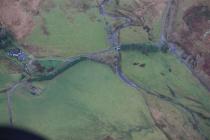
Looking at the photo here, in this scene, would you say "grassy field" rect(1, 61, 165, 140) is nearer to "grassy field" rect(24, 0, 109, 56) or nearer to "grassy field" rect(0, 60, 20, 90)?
"grassy field" rect(0, 60, 20, 90)

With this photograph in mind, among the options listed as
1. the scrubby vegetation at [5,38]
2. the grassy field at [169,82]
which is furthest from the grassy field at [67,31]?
the grassy field at [169,82]

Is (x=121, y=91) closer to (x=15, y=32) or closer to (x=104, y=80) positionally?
(x=104, y=80)

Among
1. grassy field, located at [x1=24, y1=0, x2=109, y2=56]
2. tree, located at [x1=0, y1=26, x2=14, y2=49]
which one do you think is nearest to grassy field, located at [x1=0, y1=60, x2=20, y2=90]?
tree, located at [x1=0, y1=26, x2=14, y2=49]

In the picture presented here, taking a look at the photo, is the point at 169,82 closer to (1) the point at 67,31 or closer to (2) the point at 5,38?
(1) the point at 67,31

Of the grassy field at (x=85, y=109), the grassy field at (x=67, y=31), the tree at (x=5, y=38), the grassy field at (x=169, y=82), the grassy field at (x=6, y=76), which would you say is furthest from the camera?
the grassy field at (x=67, y=31)

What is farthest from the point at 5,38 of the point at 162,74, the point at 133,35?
the point at 162,74

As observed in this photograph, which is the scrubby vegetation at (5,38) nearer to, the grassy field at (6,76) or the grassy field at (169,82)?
the grassy field at (6,76)

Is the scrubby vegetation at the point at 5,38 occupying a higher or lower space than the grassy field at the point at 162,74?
higher
